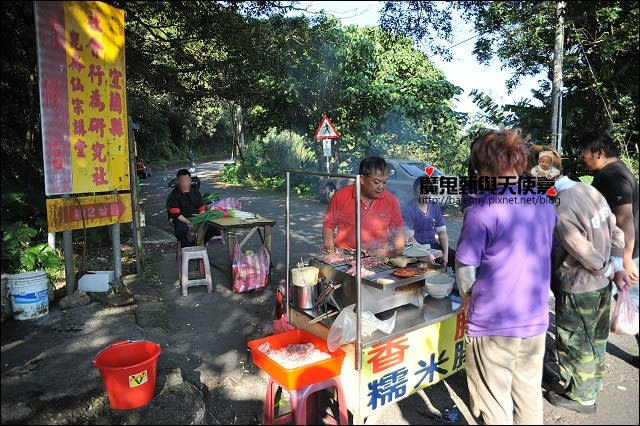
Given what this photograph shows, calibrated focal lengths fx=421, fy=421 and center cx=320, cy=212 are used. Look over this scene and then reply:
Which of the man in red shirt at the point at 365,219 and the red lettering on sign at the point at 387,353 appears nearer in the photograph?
the red lettering on sign at the point at 387,353

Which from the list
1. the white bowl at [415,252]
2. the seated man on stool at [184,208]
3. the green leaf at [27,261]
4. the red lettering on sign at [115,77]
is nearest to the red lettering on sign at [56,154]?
the red lettering on sign at [115,77]

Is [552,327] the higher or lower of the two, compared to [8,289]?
lower

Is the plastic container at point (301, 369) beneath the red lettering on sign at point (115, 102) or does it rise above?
beneath

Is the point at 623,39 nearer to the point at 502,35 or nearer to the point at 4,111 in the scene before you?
the point at 502,35

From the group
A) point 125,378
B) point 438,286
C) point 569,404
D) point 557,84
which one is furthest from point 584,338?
point 557,84

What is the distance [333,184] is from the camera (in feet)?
44.2

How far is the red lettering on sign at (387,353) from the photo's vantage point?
9.09ft

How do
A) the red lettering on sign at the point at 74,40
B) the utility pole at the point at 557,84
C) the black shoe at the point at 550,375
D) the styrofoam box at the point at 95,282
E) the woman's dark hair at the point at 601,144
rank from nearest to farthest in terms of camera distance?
the woman's dark hair at the point at 601,144 < the black shoe at the point at 550,375 < the red lettering on sign at the point at 74,40 < the styrofoam box at the point at 95,282 < the utility pole at the point at 557,84

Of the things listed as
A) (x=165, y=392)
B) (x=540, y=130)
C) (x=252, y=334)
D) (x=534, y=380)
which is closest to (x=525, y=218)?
(x=534, y=380)

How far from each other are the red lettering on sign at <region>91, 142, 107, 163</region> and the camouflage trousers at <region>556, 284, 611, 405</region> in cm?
491

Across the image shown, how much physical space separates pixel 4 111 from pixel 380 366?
20.6 ft

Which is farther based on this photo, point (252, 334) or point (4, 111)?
point (4, 111)

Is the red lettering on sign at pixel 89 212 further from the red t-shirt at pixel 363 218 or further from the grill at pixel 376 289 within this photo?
the grill at pixel 376 289

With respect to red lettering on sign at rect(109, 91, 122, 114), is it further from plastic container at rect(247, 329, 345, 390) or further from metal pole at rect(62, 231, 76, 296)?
plastic container at rect(247, 329, 345, 390)
